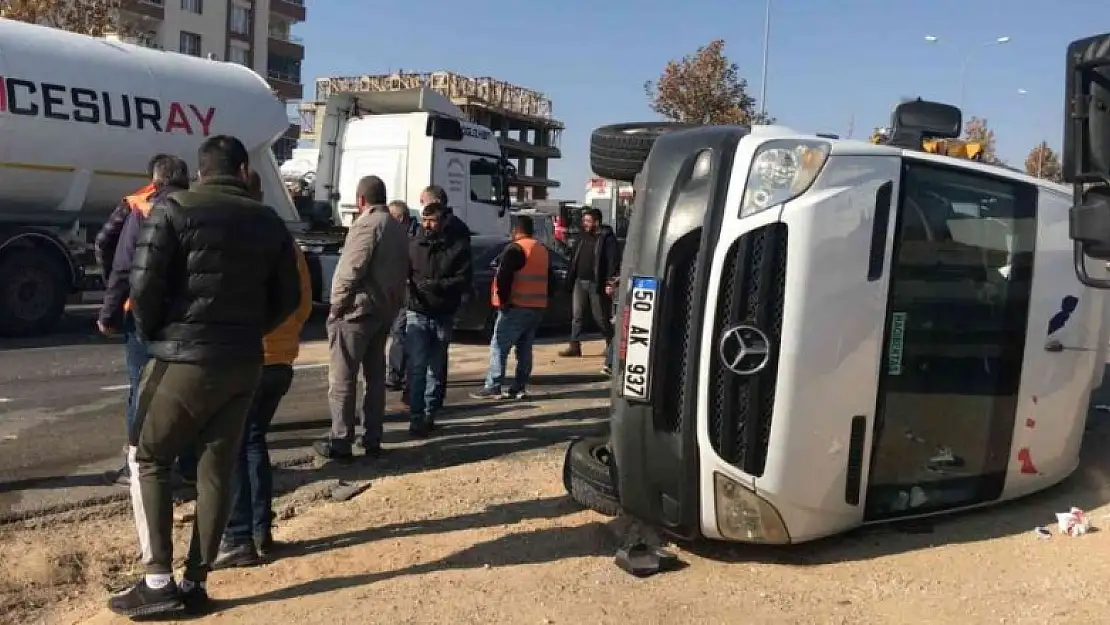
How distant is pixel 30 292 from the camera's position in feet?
37.6

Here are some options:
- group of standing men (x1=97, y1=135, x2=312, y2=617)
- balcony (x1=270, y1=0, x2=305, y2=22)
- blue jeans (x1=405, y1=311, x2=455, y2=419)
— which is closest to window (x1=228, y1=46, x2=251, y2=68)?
balcony (x1=270, y1=0, x2=305, y2=22)

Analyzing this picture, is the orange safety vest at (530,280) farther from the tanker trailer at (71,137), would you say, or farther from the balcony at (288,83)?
the balcony at (288,83)

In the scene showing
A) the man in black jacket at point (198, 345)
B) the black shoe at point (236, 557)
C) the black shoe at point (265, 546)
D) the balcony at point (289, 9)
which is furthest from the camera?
the balcony at point (289, 9)

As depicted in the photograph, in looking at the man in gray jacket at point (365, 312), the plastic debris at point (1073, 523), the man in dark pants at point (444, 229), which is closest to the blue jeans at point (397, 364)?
the man in dark pants at point (444, 229)

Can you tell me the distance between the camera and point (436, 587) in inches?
157

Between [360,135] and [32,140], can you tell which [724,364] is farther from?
[360,135]

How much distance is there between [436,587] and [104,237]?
321 centimetres

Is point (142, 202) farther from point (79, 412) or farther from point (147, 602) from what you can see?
point (79, 412)

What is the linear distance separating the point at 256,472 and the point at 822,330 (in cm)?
254

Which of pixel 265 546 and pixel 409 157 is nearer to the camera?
pixel 265 546

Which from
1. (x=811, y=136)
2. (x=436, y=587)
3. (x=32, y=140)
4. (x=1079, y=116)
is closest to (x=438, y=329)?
(x=436, y=587)

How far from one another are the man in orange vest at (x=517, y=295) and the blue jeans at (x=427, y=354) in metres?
1.34

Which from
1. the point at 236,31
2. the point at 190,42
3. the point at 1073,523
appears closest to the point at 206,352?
the point at 1073,523

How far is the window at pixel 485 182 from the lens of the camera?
1645 centimetres
